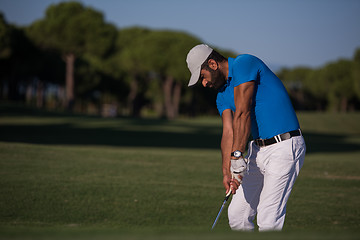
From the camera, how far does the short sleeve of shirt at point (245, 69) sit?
14.8 feet

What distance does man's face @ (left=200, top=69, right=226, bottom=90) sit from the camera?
15.9ft

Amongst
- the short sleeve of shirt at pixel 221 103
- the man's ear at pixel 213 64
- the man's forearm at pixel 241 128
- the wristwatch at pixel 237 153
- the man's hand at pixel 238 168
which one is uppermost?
the man's ear at pixel 213 64

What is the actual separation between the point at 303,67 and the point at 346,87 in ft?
210

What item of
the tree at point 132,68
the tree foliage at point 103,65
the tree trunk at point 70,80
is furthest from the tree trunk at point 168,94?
the tree trunk at point 70,80

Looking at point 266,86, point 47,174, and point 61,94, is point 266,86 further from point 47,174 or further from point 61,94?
point 61,94

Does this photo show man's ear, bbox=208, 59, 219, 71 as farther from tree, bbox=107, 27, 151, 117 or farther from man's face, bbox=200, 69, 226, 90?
tree, bbox=107, 27, 151, 117

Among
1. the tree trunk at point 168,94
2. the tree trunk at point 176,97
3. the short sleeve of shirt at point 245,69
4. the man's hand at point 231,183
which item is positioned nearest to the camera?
the short sleeve of shirt at point 245,69

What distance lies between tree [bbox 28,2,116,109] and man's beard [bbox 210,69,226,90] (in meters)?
56.3

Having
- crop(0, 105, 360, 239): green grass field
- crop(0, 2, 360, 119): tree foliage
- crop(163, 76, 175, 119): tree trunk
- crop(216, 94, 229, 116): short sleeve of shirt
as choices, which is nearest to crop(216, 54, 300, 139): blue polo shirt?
crop(216, 94, 229, 116): short sleeve of shirt

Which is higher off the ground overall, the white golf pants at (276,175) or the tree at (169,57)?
the tree at (169,57)

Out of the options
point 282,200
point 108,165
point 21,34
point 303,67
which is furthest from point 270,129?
point 303,67

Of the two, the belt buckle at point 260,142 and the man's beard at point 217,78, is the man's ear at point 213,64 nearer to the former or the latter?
the man's beard at point 217,78

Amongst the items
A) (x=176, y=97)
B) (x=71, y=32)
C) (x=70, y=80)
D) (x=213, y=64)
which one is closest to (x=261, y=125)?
(x=213, y=64)

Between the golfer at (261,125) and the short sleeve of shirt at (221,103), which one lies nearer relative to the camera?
the golfer at (261,125)
